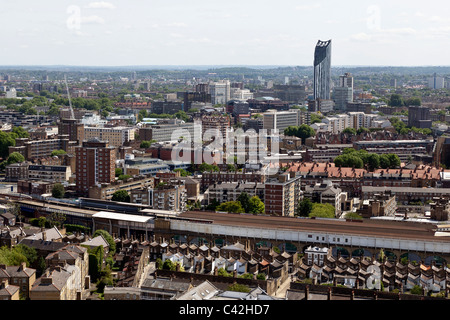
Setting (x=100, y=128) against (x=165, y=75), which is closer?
(x=100, y=128)

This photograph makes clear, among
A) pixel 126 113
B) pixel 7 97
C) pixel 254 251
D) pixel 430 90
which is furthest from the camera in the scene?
pixel 430 90

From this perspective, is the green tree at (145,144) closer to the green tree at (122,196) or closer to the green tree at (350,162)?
the green tree at (350,162)

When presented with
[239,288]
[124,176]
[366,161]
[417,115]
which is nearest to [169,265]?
[239,288]

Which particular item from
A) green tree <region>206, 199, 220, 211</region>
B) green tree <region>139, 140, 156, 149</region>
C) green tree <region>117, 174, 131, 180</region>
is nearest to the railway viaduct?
green tree <region>206, 199, 220, 211</region>

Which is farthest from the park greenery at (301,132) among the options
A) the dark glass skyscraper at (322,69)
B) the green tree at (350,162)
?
the dark glass skyscraper at (322,69)

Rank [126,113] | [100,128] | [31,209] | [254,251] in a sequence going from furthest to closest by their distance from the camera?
[126,113] → [100,128] → [31,209] → [254,251]

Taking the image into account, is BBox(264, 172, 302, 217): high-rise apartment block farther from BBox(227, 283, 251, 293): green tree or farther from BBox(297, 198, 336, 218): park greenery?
BBox(227, 283, 251, 293): green tree
